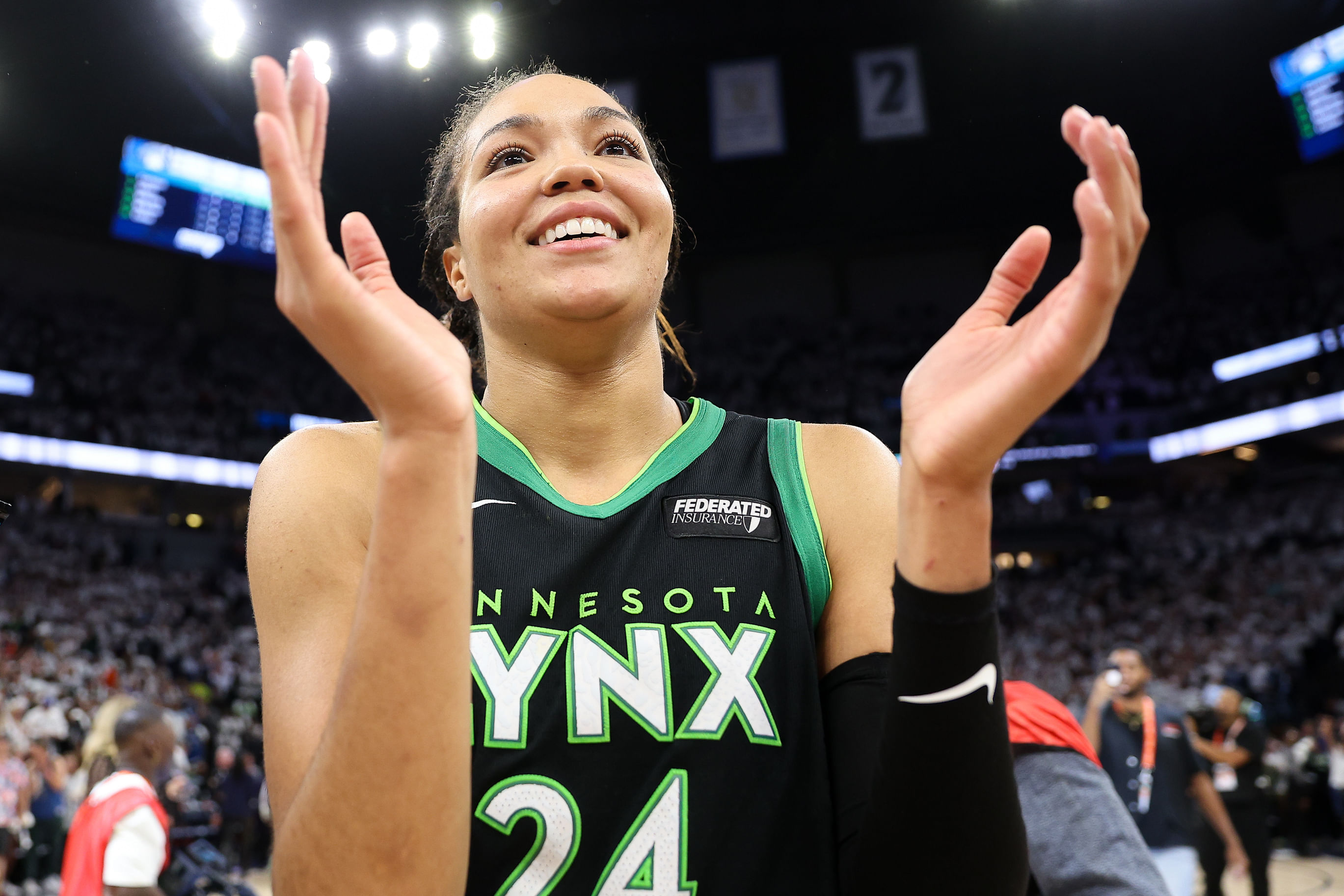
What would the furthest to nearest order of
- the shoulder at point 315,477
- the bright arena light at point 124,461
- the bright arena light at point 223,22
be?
the bright arena light at point 124,461 < the bright arena light at point 223,22 < the shoulder at point 315,477

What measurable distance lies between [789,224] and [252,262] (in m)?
11.7

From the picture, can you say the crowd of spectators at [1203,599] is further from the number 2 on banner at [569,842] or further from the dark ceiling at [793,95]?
the number 2 on banner at [569,842]

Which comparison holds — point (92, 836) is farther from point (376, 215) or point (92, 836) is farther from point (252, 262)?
point (252, 262)

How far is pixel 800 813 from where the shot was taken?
119 cm

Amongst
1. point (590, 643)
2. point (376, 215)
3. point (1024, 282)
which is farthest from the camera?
point (376, 215)

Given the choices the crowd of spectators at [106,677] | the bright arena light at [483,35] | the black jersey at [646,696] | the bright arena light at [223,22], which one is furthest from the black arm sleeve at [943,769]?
the bright arena light at [483,35]

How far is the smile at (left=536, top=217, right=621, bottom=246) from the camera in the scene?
4.50 feet

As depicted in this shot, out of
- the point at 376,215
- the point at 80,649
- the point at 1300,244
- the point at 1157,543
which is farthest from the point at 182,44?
the point at 1300,244

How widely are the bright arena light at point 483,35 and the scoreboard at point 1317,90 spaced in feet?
38.0

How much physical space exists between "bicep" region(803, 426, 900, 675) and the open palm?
0.30m

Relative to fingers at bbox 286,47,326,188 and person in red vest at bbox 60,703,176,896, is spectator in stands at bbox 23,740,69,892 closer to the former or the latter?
person in red vest at bbox 60,703,176,896

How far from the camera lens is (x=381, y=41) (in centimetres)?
1188

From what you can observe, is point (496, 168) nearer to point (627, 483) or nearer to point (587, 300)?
point (587, 300)

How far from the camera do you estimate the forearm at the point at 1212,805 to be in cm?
545
